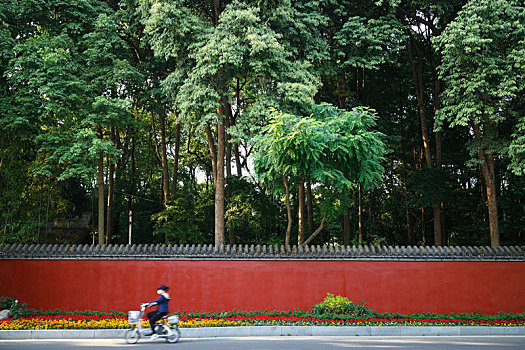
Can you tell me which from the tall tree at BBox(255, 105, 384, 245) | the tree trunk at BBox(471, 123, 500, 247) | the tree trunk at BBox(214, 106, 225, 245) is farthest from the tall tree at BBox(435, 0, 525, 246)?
the tree trunk at BBox(214, 106, 225, 245)

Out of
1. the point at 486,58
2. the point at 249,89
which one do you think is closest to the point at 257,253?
the point at 249,89

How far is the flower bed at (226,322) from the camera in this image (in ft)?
36.6

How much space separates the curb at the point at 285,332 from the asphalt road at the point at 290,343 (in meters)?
0.43

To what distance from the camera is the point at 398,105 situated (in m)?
27.9

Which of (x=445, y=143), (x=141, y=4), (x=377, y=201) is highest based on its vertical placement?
(x=141, y=4)

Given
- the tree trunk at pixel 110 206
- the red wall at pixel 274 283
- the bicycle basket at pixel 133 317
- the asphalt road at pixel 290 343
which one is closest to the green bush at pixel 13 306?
the red wall at pixel 274 283

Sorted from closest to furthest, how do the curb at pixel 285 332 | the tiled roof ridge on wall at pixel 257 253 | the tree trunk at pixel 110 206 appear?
1. the curb at pixel 285 332
2. the tiled roof ridge on wall at pixel 257 253
3. the tree trunk at pixel 110 206

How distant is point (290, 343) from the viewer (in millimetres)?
9867

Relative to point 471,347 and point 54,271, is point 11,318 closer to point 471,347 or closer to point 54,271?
point 54,271

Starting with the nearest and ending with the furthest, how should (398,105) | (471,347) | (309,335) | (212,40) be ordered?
1. (471,347)
2. (309,335)
3. (212,40)
4. (398,105)

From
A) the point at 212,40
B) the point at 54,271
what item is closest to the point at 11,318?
the point at 54,271

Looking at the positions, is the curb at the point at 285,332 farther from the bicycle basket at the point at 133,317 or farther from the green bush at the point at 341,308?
the bicycle basket at the point at 133,317

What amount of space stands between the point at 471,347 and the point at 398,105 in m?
20.5

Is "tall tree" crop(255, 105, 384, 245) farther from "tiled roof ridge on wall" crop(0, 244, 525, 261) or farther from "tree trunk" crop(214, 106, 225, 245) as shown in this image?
"tree trunk" crop(214, 106, 225, 245)
